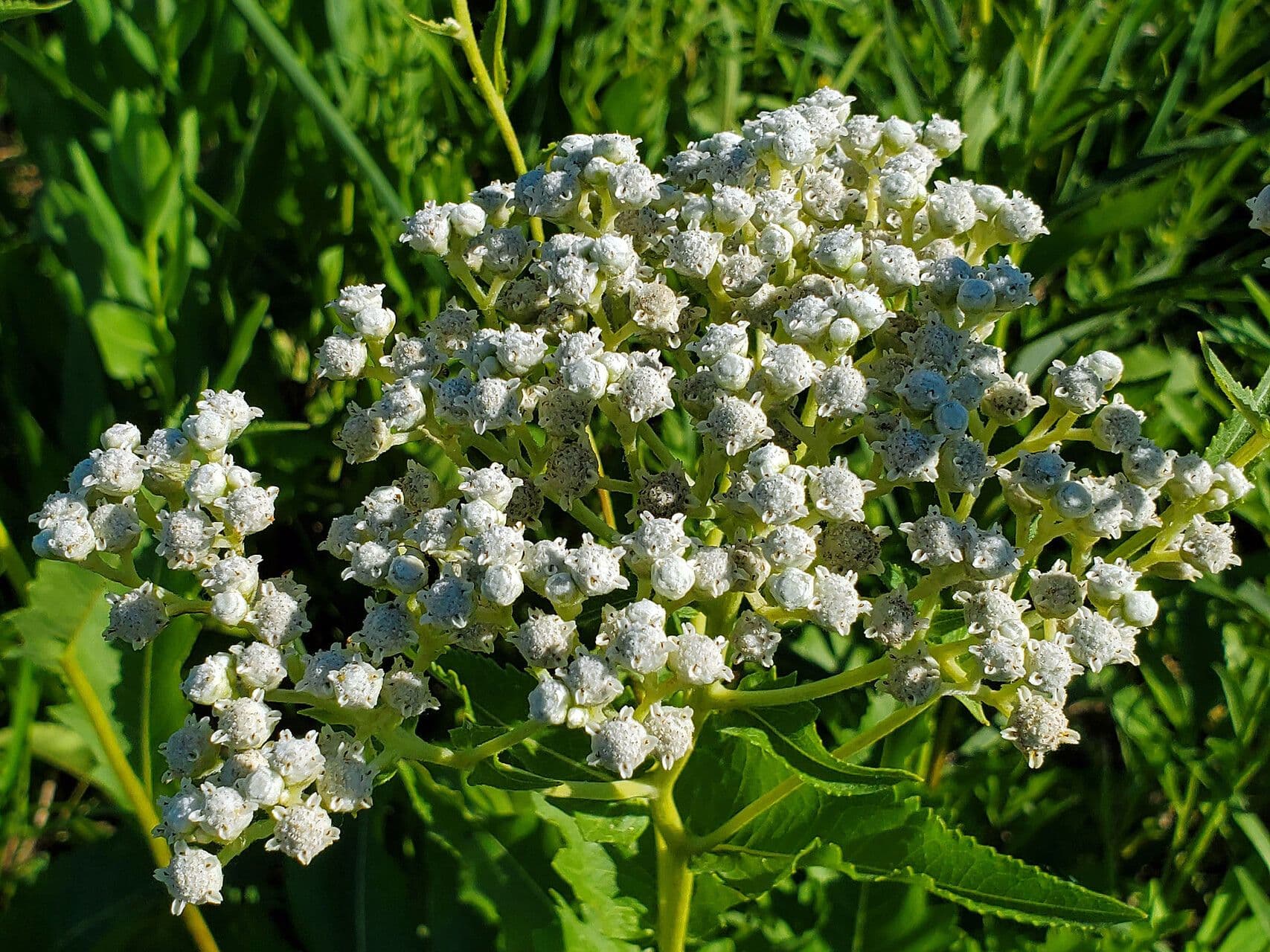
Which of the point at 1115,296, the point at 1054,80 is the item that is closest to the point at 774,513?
the point at 1115,296

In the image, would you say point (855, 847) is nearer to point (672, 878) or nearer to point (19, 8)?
point (672, 878)

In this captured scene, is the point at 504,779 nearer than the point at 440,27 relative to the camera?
Yes

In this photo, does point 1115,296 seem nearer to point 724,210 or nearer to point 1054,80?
point 1054,80

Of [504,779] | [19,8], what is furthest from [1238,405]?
[19,8]

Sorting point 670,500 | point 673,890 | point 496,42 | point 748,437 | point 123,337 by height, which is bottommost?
point 673,890

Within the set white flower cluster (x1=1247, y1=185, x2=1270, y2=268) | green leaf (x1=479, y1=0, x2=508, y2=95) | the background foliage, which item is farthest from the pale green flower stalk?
the background foliage

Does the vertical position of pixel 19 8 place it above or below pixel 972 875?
above
